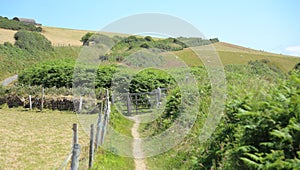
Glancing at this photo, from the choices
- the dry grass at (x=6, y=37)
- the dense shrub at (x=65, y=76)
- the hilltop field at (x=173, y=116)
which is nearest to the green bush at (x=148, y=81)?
the hilltop field at (x=173, y=116)

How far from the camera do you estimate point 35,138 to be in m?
13.7

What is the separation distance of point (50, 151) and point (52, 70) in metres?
18.5

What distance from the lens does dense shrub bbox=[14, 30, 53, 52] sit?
46156 mm

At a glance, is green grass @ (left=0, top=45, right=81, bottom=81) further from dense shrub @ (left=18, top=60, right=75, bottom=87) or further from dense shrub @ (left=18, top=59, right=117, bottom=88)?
dense shrub @ (left=18, top=60, right=75, bottom=87)

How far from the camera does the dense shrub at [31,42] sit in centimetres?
4616

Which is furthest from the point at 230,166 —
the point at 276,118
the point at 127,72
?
the point at 127,72

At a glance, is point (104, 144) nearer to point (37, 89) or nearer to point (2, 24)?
point (37, 89)

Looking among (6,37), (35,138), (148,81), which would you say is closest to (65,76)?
(148,81)

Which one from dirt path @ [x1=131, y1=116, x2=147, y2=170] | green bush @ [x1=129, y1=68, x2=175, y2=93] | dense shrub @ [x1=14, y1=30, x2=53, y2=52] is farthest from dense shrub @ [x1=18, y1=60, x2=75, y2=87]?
dense shrub @ [x1=14, y1=30, x2=53, y2=52]

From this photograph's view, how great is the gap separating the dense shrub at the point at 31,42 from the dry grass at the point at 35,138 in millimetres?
27109

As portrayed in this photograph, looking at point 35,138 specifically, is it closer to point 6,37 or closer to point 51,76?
point 51,76

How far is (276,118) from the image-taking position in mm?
4336

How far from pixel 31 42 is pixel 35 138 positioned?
1490 inches

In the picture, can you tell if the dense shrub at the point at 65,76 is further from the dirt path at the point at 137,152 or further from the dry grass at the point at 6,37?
the dry grass at the point at 6,37
